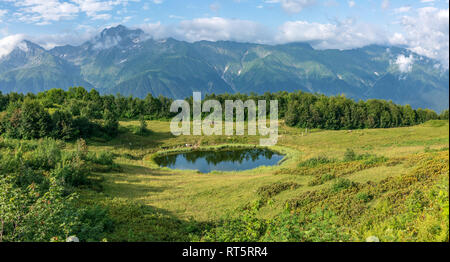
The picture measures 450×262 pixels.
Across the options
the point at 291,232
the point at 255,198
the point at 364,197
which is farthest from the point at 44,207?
the point at 364,197

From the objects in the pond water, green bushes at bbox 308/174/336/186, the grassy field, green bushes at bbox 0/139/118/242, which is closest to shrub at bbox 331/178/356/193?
the grassy field

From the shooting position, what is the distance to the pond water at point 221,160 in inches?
1983

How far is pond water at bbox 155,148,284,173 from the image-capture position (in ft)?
165

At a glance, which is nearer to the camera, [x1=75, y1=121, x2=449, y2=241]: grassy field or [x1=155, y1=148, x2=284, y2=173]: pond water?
[x1=75, y1=121, x2=449, y2=241]: grassy field

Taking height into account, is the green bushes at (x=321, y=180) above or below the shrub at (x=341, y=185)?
below

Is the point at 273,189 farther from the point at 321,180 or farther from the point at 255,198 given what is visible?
the point at 321,180

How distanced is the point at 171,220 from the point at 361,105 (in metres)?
105

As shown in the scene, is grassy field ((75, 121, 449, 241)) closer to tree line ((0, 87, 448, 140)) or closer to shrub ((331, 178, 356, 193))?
shrub ((331, 178, 356, 193))

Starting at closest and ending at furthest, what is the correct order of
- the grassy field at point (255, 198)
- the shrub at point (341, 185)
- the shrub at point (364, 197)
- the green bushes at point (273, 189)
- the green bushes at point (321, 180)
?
1. the grassy field at point (255, 198)
2. the shrub at point (364, 197)
3. the shrub at point (341, 185)
4. the green bushes at point (273, 189)
5. the green bushes at point (321, 180)

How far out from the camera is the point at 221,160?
2200 inches

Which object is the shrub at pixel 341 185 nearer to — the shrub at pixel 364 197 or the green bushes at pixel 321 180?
the shrub at pixel 364 197

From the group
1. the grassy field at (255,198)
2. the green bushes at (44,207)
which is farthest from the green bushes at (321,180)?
the green bushes at (44,207)
